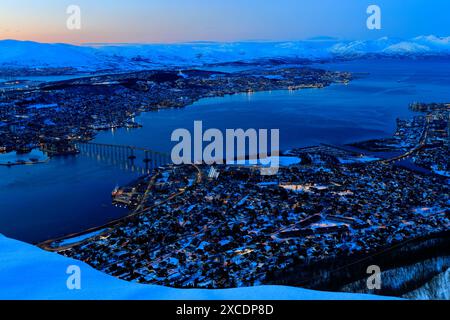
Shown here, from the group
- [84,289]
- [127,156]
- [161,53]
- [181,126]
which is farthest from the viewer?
[161,53]

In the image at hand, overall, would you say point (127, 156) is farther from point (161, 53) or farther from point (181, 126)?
point (161, 53)

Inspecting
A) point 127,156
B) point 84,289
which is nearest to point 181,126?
point 127,156

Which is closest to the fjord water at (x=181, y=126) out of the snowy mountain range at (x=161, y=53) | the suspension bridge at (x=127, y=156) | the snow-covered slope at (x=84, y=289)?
the suspension bridge at (x=127, y=156)

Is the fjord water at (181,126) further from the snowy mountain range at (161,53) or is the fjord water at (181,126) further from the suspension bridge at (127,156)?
the snowy mountain range at (161,53)

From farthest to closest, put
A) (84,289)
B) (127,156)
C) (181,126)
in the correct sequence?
(181,126) → (127,156) → (84,289)

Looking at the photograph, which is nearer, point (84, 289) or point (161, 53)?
point (84, 289)
